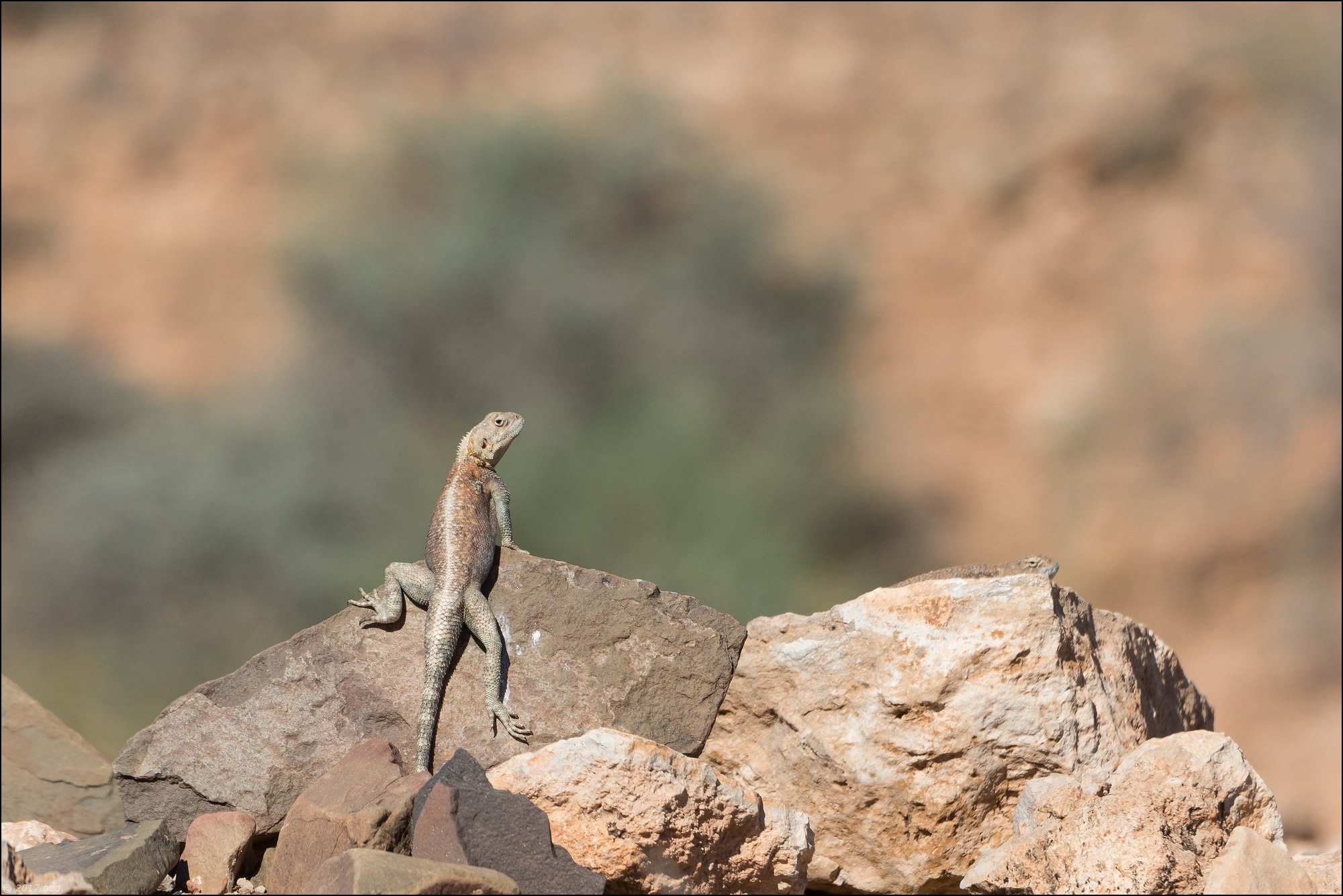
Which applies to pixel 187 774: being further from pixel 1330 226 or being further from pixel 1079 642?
pixel 1330 226

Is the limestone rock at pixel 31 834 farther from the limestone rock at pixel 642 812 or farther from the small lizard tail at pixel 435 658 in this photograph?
the limestone rock at pixel 642 812

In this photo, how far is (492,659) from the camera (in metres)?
4.03

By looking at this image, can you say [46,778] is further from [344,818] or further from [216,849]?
[344,818]

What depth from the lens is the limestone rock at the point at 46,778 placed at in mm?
4062

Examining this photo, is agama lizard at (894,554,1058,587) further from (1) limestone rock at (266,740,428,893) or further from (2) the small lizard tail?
(1) limestone rock at (266,740,428,893)

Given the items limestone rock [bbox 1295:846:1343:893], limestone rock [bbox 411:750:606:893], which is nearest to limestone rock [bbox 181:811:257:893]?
limestone rock [bbox 411:750:606:893]

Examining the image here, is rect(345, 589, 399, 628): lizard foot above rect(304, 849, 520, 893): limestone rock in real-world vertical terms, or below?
above

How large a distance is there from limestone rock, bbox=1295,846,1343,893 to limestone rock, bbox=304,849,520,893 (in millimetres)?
2243

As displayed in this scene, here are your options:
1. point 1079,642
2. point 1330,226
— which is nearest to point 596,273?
point 1330,226

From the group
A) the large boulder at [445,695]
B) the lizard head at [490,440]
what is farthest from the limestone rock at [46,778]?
the lizard head at [490,440]

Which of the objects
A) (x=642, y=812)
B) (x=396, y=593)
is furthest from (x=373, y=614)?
(x=642, y=812)

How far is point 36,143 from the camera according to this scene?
13898 mm

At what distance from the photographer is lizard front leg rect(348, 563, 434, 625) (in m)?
4.20

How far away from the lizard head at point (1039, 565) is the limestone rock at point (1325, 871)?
3.86 feet
